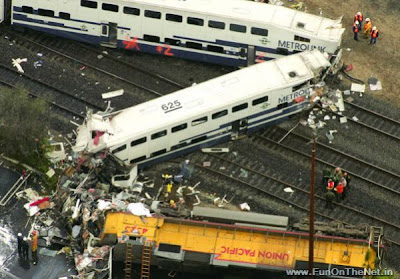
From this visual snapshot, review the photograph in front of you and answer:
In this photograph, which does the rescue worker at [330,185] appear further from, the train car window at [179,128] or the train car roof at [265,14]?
the train car roof at [265,14]

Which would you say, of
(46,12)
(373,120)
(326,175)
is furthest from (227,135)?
(46,12)

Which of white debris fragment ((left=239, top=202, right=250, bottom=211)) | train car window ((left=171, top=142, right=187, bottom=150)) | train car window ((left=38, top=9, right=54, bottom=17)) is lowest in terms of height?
white debris fragment ((left=239, top=202, right=250, bottom=211))

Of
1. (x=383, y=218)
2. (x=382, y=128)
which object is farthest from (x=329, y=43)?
(x=383, y=218)

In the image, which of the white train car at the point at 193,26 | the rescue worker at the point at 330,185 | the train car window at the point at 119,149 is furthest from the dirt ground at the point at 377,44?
the train car window at the point at 119,149

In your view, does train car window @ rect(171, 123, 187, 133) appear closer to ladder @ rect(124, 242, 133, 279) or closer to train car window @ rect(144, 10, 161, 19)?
ladder @ rect(124, 242, 133, 279)

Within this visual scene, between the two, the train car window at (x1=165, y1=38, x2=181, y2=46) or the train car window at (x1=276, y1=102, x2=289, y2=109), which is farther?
the train car window at (x1=165, y1=38, x2=181, y2=46)

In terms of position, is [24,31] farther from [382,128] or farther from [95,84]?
[382,128]

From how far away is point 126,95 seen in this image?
66.8 m

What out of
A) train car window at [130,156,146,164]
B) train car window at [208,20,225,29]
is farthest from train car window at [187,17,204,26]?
train car window at [130,156,146,164]

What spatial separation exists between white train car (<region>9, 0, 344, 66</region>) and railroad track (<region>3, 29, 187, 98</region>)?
69cm

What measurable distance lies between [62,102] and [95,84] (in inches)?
82.3

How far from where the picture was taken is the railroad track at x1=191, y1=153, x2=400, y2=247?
2426 inches

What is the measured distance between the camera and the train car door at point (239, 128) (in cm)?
6412

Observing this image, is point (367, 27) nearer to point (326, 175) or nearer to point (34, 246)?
point (326, 175)
